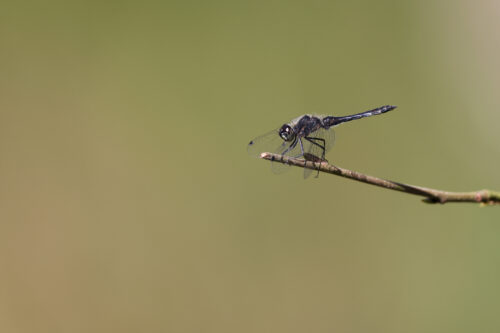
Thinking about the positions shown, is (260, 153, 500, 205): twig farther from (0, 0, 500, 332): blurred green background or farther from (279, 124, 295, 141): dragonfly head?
(0, 0, 500, 332): blurred green background

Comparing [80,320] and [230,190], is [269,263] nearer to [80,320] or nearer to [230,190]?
[230,190]

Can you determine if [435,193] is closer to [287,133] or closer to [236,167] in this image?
[287,133]

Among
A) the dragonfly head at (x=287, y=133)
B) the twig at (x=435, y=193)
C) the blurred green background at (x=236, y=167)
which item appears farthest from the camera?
the blurred green background at (x=236, y=167)

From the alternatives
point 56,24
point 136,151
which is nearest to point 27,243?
point 136,151

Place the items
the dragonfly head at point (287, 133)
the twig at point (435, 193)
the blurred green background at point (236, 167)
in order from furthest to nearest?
1. the blurred green background at point (236, 167)
2. the dragonfly head at point (287, 133)
3. the twig at point (435, 193)

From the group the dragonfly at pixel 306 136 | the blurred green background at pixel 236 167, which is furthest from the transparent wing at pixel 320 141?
the blurred green background at pixel 236 167

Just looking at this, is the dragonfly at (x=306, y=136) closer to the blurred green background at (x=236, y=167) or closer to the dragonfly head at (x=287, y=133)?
the dragonfly head at (x=287, y=133)

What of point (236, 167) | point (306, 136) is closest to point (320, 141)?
point (306, 136)
